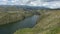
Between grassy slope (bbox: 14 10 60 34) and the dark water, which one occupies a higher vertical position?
grassy slope (bbox: 14 10 60 34)

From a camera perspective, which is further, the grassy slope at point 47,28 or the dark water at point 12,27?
the dark water at point 12,27

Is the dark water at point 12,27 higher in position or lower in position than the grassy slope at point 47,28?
lower

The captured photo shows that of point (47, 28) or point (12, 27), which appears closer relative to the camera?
point (47, 28)

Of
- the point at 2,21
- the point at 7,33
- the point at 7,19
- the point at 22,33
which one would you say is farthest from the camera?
the point at 7,19

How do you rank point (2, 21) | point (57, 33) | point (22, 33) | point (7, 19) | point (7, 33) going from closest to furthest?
point (57, 33), point (22, 33), point (7, 33), point (2, 21), point (7, 19)

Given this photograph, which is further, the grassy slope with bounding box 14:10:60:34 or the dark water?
the dark water

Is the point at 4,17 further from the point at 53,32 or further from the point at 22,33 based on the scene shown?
the point at 53,32

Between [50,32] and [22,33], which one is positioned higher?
[50,32]

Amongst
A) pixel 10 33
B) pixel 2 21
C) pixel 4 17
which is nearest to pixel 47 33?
pixel 10 33

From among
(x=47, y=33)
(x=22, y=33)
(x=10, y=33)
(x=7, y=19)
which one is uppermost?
(x=47, y=33)

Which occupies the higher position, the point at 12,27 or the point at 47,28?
the point at 47,28

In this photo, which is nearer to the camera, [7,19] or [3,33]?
[3,33]
